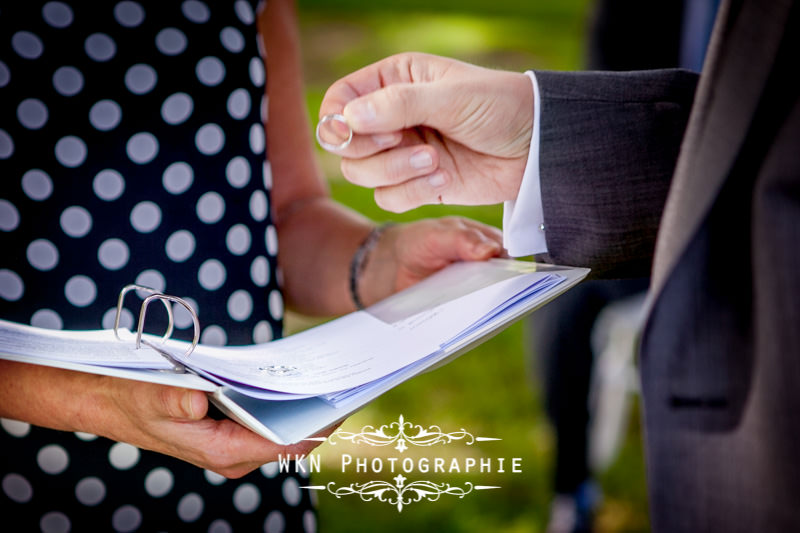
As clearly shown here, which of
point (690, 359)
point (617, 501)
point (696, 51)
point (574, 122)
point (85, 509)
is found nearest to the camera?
point (690, 359)

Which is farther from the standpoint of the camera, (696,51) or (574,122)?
(696,51)

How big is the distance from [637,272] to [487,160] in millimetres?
238

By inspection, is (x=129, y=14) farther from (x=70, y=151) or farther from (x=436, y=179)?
(x=436, y=179)

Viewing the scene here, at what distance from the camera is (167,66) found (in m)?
0.91

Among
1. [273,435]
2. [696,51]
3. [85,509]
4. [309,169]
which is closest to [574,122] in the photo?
[273,435]

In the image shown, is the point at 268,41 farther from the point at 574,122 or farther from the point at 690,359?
the point at 690,359

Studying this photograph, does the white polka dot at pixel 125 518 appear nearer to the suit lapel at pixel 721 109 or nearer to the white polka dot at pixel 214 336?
the white polka dot at pixel 214 336

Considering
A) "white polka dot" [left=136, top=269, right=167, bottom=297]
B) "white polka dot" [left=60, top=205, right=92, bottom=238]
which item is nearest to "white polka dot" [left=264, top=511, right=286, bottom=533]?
"white polka dot" [left=136, top=269, right=167, bottom=297]

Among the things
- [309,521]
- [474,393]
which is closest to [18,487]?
[309,521]

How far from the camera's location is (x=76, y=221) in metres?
0.84

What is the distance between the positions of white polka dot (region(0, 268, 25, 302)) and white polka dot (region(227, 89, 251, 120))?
357mm

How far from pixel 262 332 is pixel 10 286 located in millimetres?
329

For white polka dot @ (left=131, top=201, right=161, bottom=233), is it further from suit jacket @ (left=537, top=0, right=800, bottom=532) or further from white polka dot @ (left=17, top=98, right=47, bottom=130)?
suit jacket @ (left=537, top=0, right=800, bottom=532)

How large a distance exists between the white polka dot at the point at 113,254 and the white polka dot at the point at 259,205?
0.19 metres
